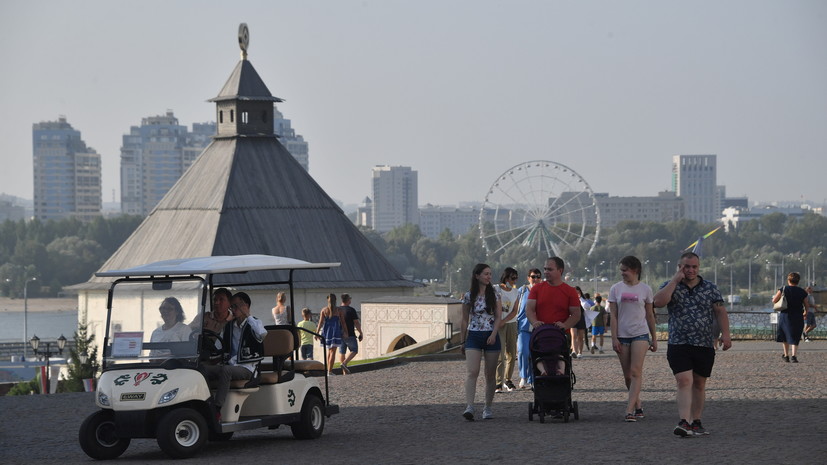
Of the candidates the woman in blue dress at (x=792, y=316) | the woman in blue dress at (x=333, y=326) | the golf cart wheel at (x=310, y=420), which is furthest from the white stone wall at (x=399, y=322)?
the golf cart wheel at (x=310, y=420)

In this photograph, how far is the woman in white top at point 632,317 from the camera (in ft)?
47.0

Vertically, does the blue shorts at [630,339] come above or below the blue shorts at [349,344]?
above

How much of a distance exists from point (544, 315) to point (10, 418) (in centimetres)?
725

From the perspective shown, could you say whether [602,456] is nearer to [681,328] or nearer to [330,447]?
[681,328]

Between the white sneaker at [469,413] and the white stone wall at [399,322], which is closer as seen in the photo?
the white sneaker at [469,413]

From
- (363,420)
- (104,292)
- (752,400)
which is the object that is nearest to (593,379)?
(752,400)

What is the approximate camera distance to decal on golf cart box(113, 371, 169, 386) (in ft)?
42.5

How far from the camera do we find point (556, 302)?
15.1m

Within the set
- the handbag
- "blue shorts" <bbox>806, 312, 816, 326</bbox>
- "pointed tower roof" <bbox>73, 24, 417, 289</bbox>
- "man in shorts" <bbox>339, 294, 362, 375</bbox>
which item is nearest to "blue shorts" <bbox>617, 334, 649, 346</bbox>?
the handbag

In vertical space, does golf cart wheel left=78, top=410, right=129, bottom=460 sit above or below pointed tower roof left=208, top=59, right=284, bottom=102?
below

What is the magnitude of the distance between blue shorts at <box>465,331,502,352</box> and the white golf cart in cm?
203

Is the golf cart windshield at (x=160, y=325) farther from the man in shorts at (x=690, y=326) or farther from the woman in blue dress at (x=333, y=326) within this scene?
the woman in blue dress at (x=333, y=326)

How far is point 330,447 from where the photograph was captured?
1359cm

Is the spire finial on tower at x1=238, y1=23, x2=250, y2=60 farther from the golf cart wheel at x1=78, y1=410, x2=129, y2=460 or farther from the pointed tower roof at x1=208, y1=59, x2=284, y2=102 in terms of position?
the golf cart wheel at x1=78, y1=410, x2=129, y2=460
